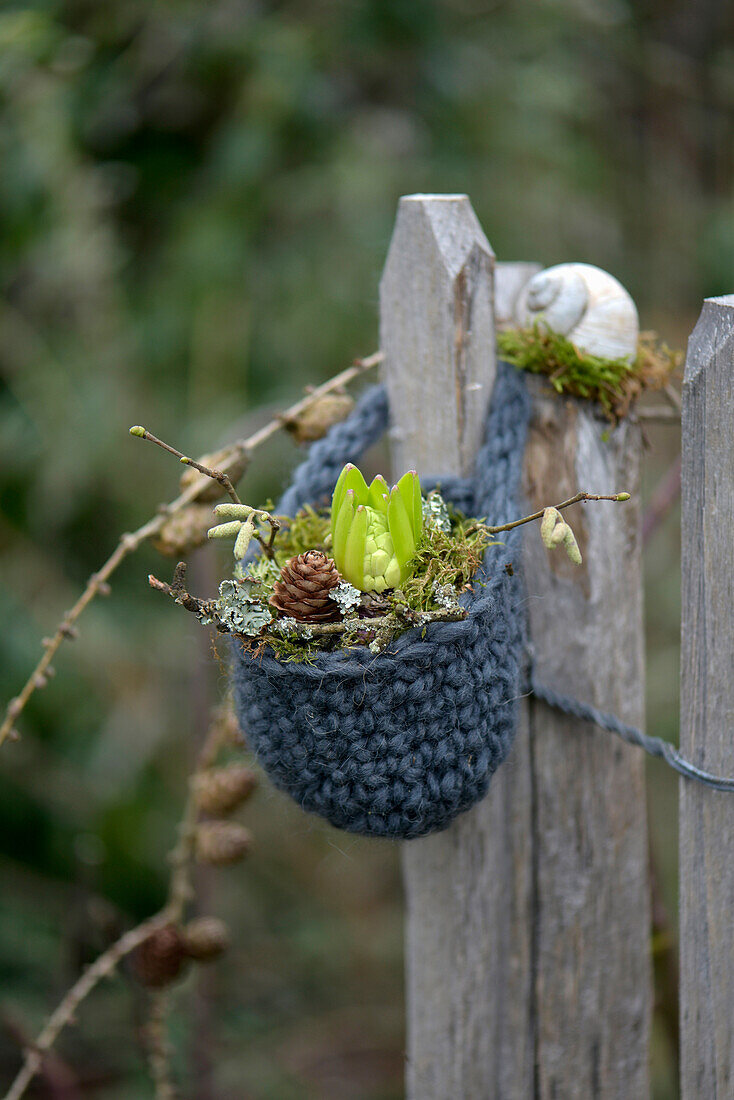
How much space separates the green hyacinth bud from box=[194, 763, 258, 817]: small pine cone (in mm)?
414

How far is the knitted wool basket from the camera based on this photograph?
609mm

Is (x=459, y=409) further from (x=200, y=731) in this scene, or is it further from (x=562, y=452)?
(x=200, y=731)

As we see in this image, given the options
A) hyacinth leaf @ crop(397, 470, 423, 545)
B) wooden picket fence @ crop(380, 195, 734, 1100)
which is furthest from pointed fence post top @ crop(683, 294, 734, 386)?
hyacinth leaf @ crop(397, 470, 423, 545)

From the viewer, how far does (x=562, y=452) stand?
792 mm

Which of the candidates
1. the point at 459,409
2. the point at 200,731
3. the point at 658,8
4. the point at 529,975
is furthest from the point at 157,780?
the point at 658,8

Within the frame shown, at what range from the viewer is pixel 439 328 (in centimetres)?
78

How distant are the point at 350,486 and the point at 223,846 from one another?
52 cm

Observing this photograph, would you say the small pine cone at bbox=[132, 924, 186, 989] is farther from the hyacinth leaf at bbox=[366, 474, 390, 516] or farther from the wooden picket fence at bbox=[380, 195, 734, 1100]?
the hyacinth leaf at bbox=[366, 474, 390, 516]

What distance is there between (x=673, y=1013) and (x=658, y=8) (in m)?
3.06

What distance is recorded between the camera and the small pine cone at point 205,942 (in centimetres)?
100

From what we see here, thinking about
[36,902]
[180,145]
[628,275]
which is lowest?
[36,902]

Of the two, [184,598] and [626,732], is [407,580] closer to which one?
[184,598]

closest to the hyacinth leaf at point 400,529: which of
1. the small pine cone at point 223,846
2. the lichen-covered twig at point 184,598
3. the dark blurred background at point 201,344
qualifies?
the lichen-covered twig at point 184,598

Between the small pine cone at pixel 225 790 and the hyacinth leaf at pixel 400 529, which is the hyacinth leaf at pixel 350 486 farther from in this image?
the small pine cone at pixel 225 790
